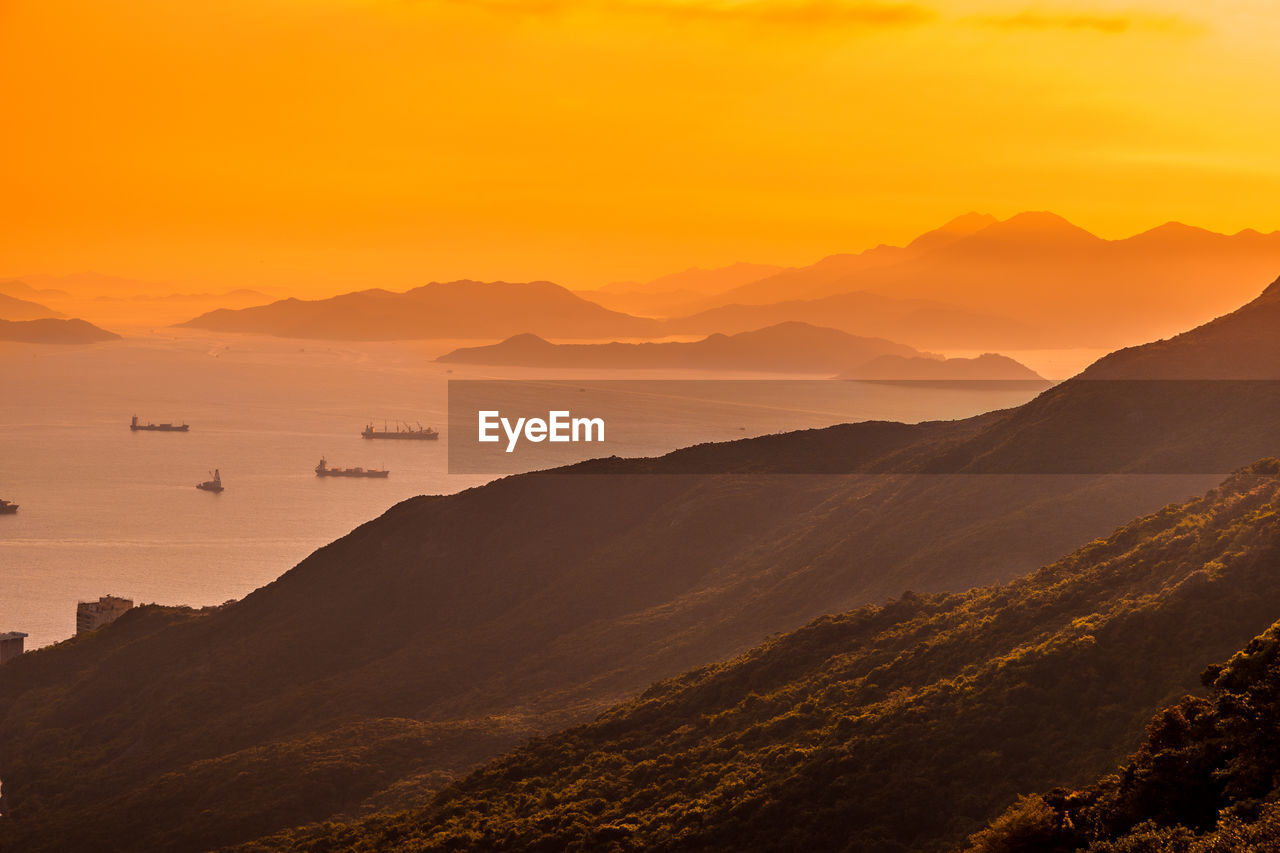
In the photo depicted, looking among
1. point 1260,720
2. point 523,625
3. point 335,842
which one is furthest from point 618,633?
point 1260,720

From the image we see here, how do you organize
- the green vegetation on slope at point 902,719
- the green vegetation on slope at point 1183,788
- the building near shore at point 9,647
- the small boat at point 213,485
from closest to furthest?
the green vegetation on slope at point 1183,788 → the green vegetation on slope at point 902,719 → the building near shore at point 9,647 → the small boat at point 213,485

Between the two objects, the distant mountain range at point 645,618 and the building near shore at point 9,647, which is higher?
the distant mountain range at point 645,618

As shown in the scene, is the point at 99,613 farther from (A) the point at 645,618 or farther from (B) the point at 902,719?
(B) the point at 902,719

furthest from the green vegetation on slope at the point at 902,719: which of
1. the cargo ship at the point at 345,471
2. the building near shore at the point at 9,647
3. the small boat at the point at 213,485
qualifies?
the cargo ship at the point at 345,471

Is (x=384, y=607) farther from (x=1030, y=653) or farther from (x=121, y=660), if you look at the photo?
(x=1030, y=653)

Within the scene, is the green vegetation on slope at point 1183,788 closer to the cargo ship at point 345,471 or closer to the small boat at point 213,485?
the small boat at point 213,485
